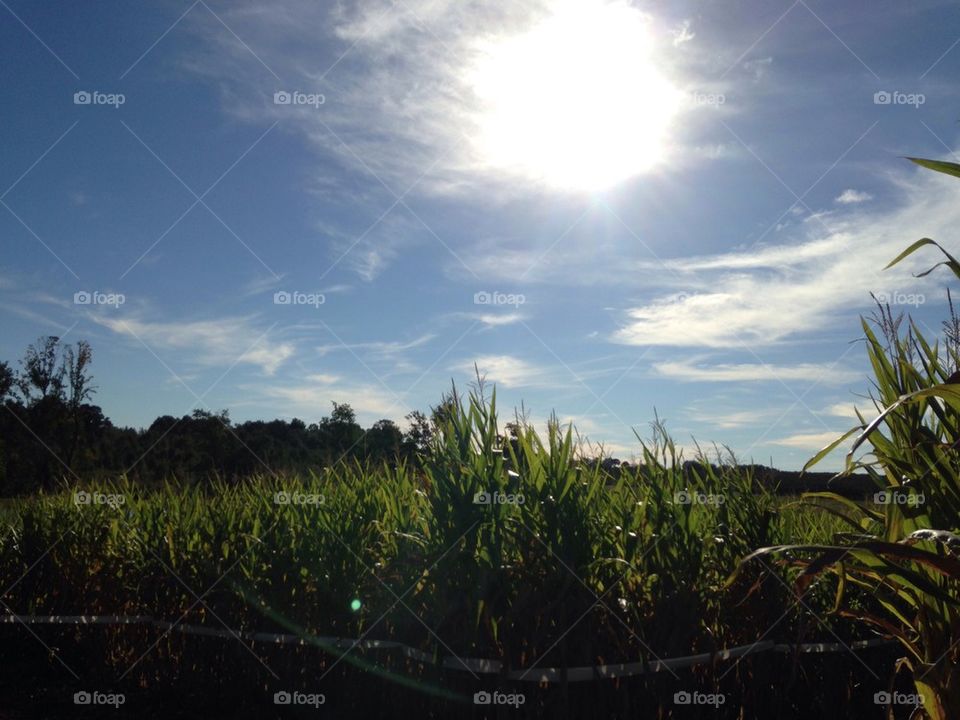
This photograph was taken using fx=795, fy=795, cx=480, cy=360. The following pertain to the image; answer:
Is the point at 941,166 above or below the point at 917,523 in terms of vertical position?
above

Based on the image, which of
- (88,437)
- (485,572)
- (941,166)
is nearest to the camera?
(941,166)

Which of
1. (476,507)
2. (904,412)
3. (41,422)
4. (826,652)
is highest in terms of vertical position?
(41,422)

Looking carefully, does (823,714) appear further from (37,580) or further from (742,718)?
(37,580)

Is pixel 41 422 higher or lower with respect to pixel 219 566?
higher

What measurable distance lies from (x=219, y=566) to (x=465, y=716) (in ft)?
8.67

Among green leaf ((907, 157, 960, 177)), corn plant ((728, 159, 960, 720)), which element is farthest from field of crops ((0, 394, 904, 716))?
green leaf ((907, 157, 960, 177))

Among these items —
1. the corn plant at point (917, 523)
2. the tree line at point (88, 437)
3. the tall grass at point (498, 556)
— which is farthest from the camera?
the tree line at point (88, 437)

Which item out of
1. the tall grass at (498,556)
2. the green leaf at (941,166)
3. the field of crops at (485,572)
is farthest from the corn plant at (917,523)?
the tall grass at (498,556)

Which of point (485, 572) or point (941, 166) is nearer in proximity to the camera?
point (941, 166)

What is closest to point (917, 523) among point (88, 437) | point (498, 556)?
point (498, 556)

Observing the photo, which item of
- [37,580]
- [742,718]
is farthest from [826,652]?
[37,580]

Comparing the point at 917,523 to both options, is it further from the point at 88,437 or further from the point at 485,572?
the point at 88,437

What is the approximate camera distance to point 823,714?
460 centimetres

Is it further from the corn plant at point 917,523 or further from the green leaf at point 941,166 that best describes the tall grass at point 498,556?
the green leaf at point 941,166
